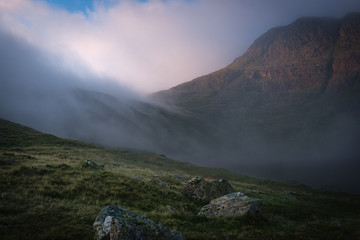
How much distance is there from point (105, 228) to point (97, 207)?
5.67 meters

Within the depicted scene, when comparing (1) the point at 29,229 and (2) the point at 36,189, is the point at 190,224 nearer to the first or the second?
(1) the point at 29,229

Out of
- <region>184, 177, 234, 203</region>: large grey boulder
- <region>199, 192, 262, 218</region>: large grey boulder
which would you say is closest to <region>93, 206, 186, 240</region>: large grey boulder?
<region>199, 192, 262, 218</region>: large grey boulder

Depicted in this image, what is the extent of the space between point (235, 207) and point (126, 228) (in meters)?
9.84

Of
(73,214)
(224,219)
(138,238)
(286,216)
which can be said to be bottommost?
(286,216)

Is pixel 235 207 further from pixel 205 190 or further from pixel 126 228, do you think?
pixel 126 228

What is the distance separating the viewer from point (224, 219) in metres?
13.0

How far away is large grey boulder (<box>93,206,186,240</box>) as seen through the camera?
22.3ft

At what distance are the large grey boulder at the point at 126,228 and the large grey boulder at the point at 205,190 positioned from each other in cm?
1330

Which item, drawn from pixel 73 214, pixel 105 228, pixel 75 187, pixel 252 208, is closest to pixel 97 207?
pixel 73 214

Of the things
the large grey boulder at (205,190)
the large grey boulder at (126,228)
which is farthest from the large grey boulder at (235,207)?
the large grey boulder at (126,228)

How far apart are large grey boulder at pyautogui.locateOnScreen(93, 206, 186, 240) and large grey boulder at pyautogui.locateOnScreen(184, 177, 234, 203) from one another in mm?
13300

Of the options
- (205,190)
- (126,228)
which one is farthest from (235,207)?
(126,228)

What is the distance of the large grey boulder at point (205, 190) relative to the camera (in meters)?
20.6

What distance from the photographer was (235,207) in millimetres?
14305
